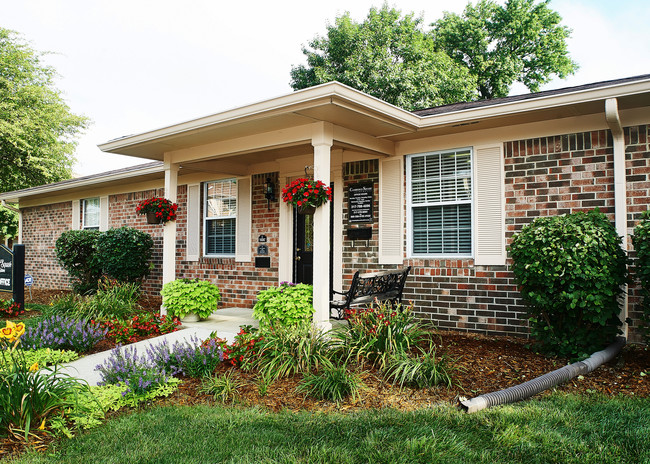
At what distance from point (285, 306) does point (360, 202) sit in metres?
2.35

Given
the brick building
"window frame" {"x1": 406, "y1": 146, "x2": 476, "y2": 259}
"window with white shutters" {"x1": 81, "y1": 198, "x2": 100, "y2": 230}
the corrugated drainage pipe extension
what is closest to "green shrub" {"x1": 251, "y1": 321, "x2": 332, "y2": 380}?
the brick building

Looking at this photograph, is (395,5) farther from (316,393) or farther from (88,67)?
(316,393)

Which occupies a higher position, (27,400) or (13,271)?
(13,271)

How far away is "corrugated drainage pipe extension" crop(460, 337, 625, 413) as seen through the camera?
3500mm

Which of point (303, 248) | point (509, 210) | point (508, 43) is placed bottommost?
point (303, 248)

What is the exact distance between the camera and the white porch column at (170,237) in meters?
7.72

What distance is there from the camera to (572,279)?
460cm

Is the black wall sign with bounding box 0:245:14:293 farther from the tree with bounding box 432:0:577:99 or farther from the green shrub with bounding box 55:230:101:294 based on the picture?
the tree with bounding box 432:0:577:99

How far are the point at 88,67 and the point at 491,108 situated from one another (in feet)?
78.5

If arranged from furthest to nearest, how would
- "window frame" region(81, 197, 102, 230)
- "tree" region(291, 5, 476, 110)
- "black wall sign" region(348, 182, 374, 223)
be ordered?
"tree" region(291, 5, 476, 110)
"window frame" region(81, 197, 102, 230)
"black wall sign" region(348, 182, 374, 223)

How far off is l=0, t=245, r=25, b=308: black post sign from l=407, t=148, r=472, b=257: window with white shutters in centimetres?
604

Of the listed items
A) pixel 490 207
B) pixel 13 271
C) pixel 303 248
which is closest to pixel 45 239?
pixel 13 271

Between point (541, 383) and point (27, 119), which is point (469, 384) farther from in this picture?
point (27, 119)

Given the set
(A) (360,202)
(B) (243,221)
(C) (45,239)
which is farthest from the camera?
(C) (45,239)
